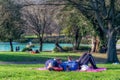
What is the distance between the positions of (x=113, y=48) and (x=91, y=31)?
1738cm

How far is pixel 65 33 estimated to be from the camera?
52219 mm

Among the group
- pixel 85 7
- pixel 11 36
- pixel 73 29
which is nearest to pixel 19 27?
pixel 11 36

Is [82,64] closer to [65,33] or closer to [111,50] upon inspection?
[111,50]

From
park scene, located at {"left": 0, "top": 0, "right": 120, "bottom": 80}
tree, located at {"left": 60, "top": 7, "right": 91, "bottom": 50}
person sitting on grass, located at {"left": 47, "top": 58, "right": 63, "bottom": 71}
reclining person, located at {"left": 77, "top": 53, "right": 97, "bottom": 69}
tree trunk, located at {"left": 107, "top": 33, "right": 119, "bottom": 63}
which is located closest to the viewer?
park scene, located at {"left": 0, "top": 0, "right": 120, "bottom": 80}

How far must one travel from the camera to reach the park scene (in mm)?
15000

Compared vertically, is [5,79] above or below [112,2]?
below

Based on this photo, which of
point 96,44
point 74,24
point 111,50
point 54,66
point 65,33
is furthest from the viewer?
point 65,33

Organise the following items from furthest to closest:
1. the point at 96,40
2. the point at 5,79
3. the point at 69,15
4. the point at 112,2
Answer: the point at 96,40, the point at 69,15, the point at 112,2, the point at 5,79

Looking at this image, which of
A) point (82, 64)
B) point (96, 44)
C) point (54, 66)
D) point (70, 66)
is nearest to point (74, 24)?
point (96, 44)

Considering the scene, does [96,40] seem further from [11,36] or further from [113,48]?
[113,48]

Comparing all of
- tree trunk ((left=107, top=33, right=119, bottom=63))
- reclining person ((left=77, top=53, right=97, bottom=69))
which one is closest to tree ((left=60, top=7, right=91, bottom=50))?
tree trunk ((left=107, top=33, right=119, bottom=63))

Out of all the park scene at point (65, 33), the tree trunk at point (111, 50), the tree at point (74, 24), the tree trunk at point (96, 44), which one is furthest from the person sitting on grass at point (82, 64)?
the tree trunk at point (96, 44)

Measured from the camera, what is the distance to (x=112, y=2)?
26156mm

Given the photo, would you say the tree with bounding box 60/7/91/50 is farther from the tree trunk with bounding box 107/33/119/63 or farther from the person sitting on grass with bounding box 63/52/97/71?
the person sitting on grass with bounding box 63/52/97/71
